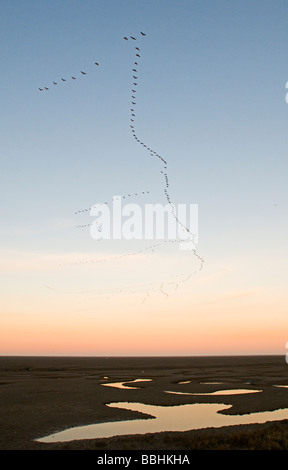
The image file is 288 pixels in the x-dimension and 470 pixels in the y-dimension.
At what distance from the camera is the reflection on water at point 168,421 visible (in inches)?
1030

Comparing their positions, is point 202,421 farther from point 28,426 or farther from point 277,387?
point 277,387

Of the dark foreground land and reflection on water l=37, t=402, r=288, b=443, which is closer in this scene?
the dark foreground land

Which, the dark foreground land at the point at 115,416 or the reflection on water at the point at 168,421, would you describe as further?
the reflection on water at the point at 168,421

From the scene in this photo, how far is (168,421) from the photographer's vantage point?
30328 millimetres

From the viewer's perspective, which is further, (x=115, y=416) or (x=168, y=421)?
(x=115, y=416)

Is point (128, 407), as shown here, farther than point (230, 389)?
No

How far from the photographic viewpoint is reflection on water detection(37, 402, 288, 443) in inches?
1030
